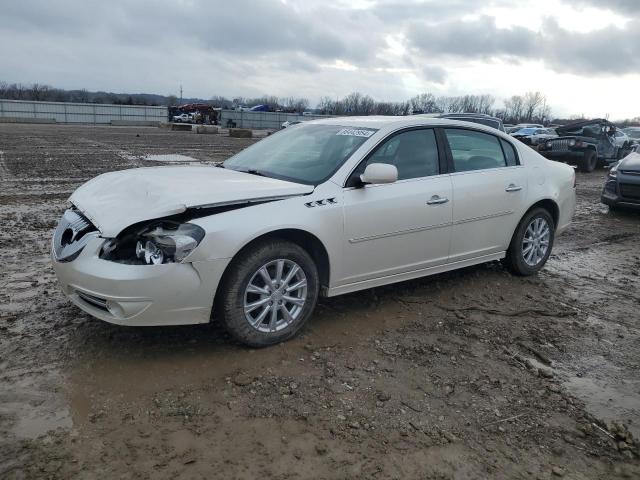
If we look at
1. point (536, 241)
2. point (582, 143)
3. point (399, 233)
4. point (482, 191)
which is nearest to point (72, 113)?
point (582, 143)

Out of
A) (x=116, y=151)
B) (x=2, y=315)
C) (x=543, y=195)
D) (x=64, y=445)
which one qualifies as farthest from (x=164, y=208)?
(x=116, y=151)

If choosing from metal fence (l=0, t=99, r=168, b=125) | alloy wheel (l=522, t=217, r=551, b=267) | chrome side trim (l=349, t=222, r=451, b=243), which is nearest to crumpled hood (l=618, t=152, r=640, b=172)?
alloy wheel (l=522, t=217, r=551, b=267)

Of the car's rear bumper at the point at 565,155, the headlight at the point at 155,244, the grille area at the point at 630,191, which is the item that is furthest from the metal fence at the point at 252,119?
the headlight at the point at 155,244

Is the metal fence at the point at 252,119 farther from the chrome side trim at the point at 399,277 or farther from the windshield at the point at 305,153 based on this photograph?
the chrome side trim at the point at 399,277

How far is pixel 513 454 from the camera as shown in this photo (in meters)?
2.94

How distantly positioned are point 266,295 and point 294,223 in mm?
551

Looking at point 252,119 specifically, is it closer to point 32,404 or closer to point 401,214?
point 401,214

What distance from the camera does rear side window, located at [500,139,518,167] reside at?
5.69m

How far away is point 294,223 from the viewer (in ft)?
12.9

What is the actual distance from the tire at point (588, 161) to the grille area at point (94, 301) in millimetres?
18130

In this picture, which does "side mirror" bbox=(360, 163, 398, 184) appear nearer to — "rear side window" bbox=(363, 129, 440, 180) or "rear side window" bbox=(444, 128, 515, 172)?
"rear side window" bbox=(363, 129, 440, 180)

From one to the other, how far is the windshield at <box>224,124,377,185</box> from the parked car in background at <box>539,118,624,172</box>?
15261 millimetres

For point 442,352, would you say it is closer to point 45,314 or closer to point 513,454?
point 513,454

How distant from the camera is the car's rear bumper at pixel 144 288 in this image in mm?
3475
